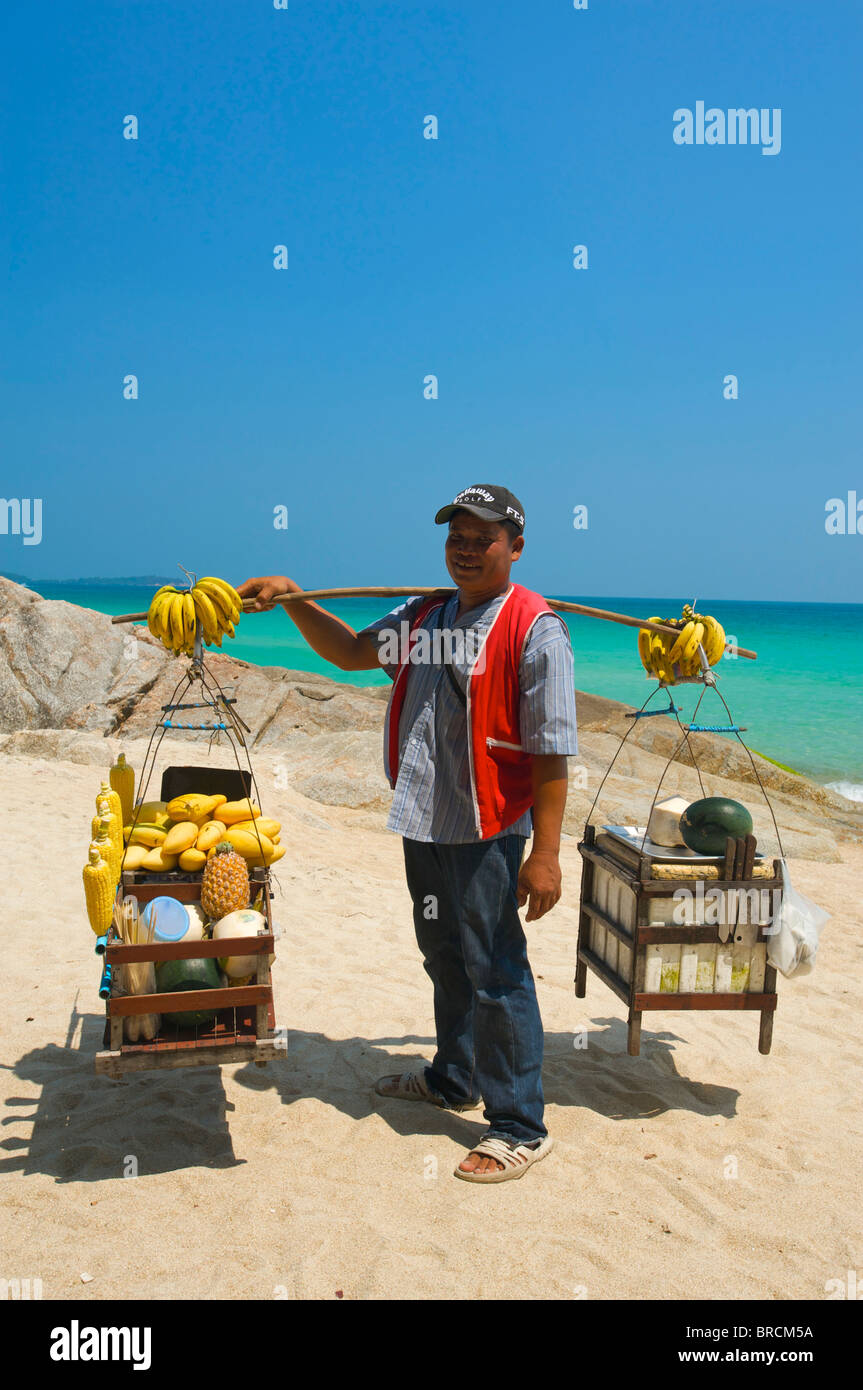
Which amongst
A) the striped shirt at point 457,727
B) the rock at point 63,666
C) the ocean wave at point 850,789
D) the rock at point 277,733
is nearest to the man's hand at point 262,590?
the striped shirt at point 457,727

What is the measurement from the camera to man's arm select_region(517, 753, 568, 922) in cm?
342

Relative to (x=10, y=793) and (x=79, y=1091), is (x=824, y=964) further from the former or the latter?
(x=10, y=793)

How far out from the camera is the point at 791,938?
3967 mm

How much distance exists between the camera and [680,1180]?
360cm

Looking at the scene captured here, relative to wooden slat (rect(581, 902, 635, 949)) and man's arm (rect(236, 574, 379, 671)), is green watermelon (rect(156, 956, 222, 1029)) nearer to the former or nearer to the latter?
man's arm (rect(236, 574, 379, 671))

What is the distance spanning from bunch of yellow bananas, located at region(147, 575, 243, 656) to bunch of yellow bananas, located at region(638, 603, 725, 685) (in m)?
1.89

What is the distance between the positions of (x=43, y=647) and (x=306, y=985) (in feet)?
31.8

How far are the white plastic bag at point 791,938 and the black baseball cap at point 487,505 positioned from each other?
1.87 metres

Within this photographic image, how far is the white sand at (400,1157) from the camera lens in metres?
2.99

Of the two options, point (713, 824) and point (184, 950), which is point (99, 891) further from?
point (713, 824)

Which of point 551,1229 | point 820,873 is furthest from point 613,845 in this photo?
point 820,873

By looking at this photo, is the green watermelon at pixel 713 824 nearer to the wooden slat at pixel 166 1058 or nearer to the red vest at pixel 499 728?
the red vest at pixel 499 728

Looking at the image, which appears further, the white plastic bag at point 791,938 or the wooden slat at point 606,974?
the wooden slat at point 606,974

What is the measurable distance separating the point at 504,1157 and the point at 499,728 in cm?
163
